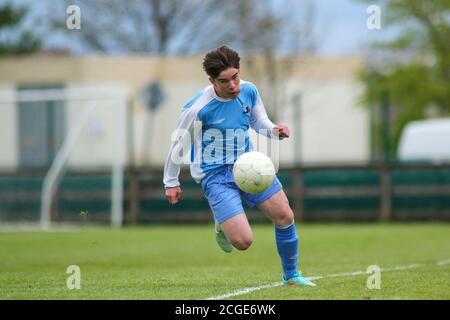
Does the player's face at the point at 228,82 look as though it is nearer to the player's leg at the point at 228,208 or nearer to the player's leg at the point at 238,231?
the player's leg at the point at 228,208

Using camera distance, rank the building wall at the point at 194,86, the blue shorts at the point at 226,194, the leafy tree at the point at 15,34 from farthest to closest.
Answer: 1. the leafy tree at the point at 15,34
2. the building wall at the point at 194,86
3. the blue shorts at the point at 226,194

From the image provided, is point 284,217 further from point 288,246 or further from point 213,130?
point 213,130

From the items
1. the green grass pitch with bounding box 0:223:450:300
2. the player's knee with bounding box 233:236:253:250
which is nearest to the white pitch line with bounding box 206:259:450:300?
the green grass pitch with bounding box 0:223:450:300

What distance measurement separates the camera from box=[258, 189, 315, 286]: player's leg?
26.5ft

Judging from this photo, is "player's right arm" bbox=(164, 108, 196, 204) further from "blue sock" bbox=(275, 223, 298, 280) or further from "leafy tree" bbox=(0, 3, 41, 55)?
"leafy tree" bbox=(0, 3, 41, 55)

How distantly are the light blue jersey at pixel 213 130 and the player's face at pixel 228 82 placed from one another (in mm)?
143

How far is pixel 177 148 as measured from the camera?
8.09 metres

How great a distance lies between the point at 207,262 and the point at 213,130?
13.4 feet

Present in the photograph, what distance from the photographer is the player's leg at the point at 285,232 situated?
26.5 feet

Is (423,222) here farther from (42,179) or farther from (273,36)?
(273,36)

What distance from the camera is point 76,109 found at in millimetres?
21406

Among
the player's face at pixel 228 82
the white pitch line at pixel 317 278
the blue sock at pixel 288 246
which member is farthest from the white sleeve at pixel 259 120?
the white pitch line at pixel 317 278

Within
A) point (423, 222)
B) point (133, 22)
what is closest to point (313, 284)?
point (423, 222)

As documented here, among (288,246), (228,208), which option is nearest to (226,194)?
(228,208)
